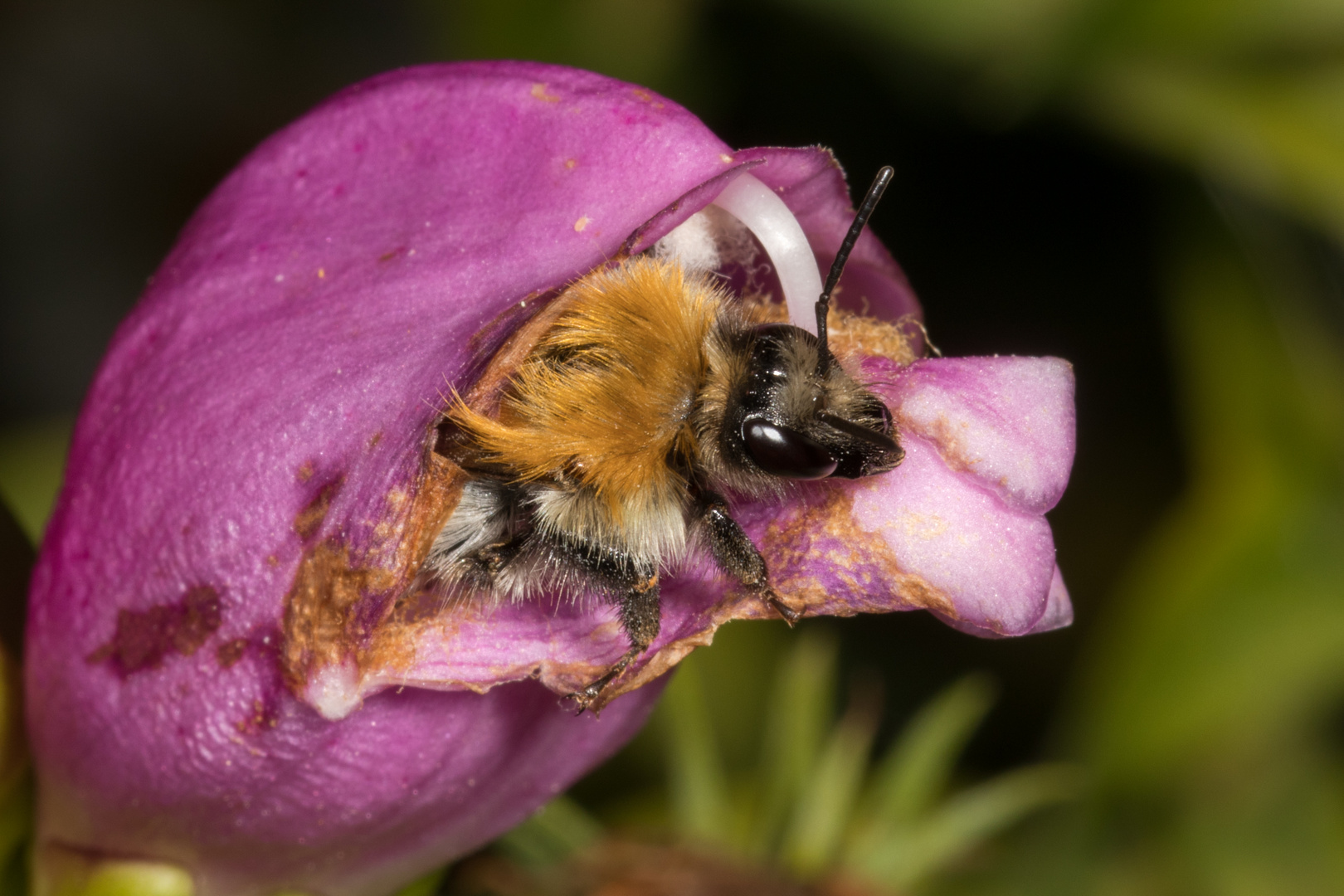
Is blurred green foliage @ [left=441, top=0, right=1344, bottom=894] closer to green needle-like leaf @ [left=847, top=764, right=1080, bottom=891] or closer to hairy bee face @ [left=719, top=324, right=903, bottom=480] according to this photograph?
green needle-like leaf @ [left=847, top=764, right=1080, bottom=891]

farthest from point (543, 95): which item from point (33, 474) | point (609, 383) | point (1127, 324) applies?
point (1127, 324)

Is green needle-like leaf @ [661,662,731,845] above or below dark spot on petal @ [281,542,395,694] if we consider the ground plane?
below

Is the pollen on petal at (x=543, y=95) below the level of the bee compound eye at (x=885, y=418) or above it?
above

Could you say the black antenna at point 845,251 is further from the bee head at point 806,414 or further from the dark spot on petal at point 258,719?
the dark spot on petal at point 258,719

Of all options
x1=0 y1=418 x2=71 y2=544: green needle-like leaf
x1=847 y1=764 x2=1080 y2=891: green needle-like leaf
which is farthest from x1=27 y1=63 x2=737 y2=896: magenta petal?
x1=0 y1=418 x2=71 y2=544: green needle-like leaf

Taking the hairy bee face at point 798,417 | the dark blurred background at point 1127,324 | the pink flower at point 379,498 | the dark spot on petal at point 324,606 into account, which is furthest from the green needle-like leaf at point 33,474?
the hairy bee face at point 798,417

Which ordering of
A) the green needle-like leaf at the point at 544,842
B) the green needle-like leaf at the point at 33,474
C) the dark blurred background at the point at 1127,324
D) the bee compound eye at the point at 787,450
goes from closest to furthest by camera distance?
1. the bee compound eye at the point at 787,450
2. the green needle-like leaf at the point at 544,842
3. the green needle-like leaf at the point at 33,474
4. the dark blurred background at the point at 1127,324

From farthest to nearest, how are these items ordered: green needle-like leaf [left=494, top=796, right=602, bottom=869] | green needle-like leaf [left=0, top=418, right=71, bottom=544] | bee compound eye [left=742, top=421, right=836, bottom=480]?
green needle-like leaf [left=0, top=418, right=71, bottom=544] → green needle-like leaf [left=494, top=796, right=602, bottom=869] → bee compound eye [left=742, top=421, right=836, bottom=480]

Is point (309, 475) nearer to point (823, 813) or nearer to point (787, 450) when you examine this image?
point (787, 450)
